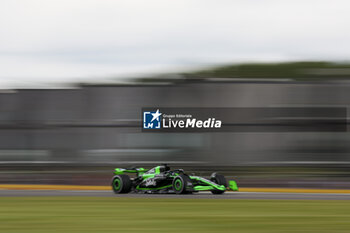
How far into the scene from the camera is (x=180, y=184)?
1755 cm

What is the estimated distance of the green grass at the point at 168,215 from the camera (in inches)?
403

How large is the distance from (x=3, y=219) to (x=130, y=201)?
452 centimetres

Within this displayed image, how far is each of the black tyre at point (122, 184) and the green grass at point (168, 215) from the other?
5.93ft

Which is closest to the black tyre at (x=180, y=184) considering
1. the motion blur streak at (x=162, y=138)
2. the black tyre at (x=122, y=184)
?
the black tyre at (x=122, y=184)

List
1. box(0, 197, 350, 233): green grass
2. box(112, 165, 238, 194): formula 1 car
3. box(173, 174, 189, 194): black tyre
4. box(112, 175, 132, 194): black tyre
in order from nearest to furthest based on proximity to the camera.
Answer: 1. box(0, 197, 350, 233): green grass
2. box(173, 174, 189, 194): black tyre
3. box(112, 165, 238, 194): formula 1 car
4. box(112, 175, 132, 194): black tyre

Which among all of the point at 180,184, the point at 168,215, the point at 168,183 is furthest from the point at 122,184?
the point at 168,215

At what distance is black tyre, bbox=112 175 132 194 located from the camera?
18219mm

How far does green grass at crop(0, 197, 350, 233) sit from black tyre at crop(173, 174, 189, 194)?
1.41 metres

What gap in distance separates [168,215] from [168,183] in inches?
225

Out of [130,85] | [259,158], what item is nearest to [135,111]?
[130,85]

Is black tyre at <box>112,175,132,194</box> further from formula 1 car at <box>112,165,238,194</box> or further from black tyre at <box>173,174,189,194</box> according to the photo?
black tyre at <box>173,174,189,194</box>

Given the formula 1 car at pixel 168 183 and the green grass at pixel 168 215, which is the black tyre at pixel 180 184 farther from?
the green grass at pixel 168 215

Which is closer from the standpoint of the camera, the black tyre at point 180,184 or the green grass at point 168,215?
the green grass at point 168,215

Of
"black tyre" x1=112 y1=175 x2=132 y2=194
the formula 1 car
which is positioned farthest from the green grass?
"black tyre" x1=112 y1=175 x2=132 y2=194
